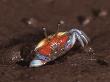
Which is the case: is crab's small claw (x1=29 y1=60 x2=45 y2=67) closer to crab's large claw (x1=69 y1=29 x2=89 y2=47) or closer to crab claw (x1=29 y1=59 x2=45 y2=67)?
crab claw (x1=29 y1=59 x2=45 y2=67)

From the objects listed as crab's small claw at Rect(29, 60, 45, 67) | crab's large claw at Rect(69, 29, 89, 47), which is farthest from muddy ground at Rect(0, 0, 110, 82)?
crab's large claw at Rect(69, 29, 89, 47)

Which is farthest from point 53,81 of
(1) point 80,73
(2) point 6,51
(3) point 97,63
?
(2) point 6,51

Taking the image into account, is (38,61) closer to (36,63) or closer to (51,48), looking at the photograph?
(36,63)

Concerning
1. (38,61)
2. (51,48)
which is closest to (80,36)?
(51,48)

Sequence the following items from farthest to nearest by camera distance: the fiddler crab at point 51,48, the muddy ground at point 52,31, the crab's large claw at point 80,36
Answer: the crab's large claw at point 80,36
the fiddler crab at point 51,48
the muddy ground at point 52,31

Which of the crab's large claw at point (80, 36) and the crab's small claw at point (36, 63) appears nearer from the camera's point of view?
the crab's small claw at point (36, 63)

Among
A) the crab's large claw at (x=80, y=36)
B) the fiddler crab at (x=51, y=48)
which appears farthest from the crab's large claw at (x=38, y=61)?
the crab's large claw at (x=80, y=36)

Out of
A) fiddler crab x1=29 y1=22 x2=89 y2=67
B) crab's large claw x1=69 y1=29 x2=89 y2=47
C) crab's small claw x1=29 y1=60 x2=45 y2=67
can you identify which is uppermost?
crab's large claw x1=69 y1=29 x2=89 y2=47

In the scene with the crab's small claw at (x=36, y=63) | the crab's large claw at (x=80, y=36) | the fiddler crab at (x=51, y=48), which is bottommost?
the crab's small claw at (x=36, y=63)

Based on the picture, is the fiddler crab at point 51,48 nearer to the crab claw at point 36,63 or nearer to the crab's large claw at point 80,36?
the crab claw at point 36,63
